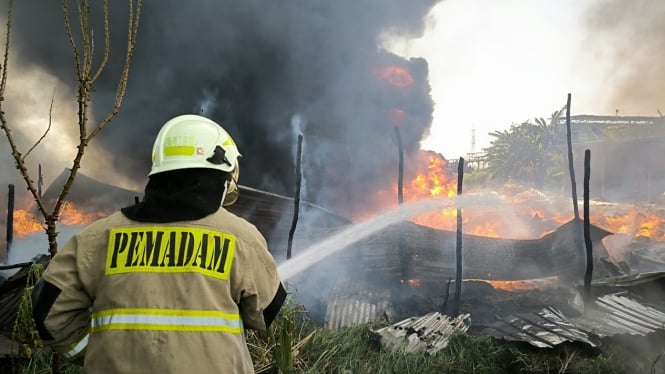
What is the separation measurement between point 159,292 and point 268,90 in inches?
880

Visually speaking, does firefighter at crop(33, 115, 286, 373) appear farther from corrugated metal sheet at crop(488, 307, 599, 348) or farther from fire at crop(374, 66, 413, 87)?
fire at crop(374, 66, 413, 87)

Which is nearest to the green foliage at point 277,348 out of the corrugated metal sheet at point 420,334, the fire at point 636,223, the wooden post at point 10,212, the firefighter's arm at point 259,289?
the corrugated metal sheet at point 420,334

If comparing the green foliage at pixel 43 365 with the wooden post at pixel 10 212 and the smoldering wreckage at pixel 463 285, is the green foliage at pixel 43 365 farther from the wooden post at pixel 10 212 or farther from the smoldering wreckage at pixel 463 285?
Answer: the wooden post at pixel 10 212

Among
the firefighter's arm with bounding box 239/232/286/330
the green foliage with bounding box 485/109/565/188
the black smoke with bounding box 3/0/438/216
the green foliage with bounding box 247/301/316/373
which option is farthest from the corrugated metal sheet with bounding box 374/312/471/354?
the green foliage with bounding box 485/109/565/188

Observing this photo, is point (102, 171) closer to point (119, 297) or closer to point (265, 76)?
point (265, 76)

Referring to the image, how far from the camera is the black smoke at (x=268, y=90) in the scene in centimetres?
2070

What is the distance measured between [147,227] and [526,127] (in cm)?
4150

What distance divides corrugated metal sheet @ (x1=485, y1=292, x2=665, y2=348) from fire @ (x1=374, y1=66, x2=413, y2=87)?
18.8 metres

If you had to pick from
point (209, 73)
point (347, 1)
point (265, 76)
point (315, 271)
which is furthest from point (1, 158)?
point (347, 1)

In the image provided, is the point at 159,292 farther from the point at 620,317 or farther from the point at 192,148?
the point at 620,317

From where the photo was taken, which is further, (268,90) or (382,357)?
(268,90)

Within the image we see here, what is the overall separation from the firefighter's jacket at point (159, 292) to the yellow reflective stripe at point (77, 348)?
113mm

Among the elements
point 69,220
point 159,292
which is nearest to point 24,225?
point 69,220

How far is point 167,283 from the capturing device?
1.63 metres
